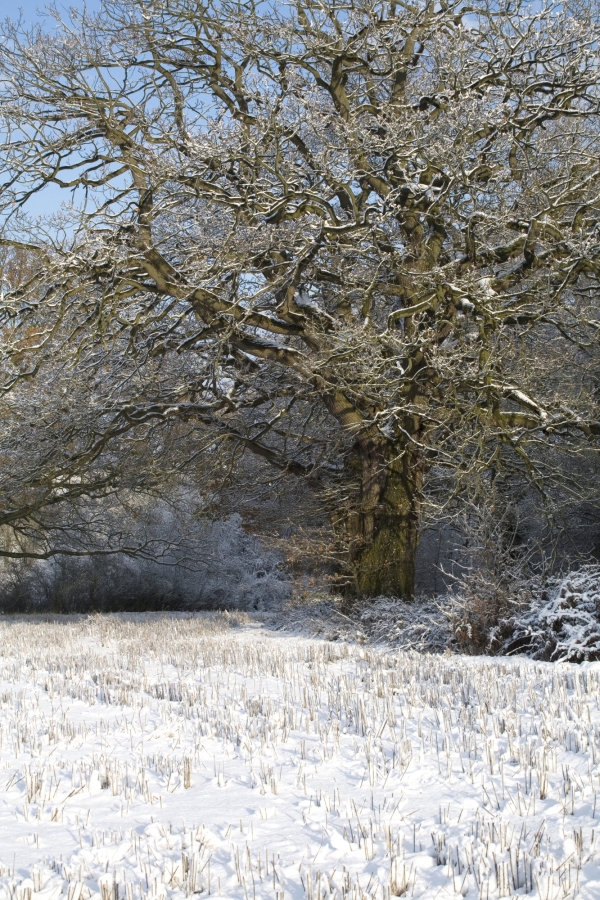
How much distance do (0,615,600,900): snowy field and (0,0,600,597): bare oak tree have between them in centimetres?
404

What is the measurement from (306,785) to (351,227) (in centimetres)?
731

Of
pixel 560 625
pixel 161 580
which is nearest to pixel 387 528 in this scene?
pixel 560 625

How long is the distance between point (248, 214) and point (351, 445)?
14.7ft

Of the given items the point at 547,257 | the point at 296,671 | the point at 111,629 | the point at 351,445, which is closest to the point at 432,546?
the point at 351,445

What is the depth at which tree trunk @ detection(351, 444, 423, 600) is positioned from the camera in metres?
11.8

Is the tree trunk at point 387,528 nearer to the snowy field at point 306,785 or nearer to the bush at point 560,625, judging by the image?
the bush at point 560,625

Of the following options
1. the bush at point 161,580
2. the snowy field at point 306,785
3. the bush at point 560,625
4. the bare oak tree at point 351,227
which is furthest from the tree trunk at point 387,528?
the bush at point 161,580

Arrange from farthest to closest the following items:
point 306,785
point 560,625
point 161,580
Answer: point 161,580
point 560,625
point 306,785

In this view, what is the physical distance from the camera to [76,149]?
1121cm

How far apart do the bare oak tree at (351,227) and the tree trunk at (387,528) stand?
0.11 feet

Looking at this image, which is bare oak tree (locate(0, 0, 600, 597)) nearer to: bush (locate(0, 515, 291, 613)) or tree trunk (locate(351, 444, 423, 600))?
tree trunk (locate(351, 444, 423, 600))

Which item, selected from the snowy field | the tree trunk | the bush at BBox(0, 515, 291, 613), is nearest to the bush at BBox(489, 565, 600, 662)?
the snowy field

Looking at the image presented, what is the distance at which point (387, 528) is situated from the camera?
38.8 feet

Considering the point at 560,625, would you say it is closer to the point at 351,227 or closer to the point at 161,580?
the point at 351,227
